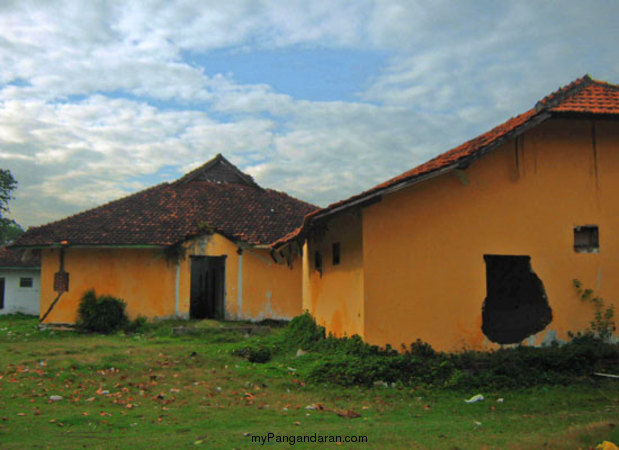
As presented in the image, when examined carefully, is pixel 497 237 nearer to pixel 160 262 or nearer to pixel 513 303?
pixel 513 303

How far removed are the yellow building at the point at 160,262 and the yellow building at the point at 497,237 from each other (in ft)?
30.5

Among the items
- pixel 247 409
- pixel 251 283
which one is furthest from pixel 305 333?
pixel 251 283

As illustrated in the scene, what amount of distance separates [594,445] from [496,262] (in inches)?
206

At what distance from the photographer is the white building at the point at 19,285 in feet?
90.2

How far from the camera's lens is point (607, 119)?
10156mm

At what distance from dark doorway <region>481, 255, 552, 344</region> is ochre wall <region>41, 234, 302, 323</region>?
10711mm

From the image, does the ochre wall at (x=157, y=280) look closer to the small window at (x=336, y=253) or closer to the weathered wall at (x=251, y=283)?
the weathered wall at (x=251, y=283)

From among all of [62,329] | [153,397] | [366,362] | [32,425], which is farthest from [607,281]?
[62,329]

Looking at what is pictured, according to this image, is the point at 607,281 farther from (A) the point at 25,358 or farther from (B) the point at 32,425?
(A) the point at 25,358

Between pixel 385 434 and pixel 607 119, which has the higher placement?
pixel 607 119

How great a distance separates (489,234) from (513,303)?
136cm

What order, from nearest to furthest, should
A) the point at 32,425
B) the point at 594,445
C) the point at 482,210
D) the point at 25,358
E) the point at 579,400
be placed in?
1. the point at 594,445
2. the point at 32,425
3. the point at 579,400
4. the point at 482,210
5. the point at 25,358

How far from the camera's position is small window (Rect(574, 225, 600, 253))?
10227mm

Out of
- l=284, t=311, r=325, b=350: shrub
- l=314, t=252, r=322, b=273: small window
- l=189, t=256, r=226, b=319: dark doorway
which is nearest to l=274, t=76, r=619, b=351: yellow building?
l=284, t=311, r=325, b=350: shrub
